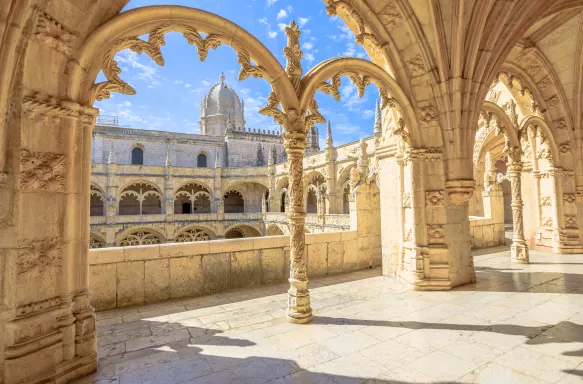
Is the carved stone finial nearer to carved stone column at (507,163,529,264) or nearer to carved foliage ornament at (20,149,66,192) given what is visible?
carved foliage ornament at (20,149,66,192)

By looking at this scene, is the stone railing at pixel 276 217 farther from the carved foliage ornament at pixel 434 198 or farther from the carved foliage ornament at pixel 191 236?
the carved foliage ornament at pixel 434 198

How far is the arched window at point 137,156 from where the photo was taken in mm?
30511

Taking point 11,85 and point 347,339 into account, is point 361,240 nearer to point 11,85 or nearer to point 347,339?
point 347,339

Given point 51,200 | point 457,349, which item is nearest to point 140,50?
point 51,200

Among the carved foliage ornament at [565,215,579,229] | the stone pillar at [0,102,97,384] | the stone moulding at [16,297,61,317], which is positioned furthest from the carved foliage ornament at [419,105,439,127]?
the carved foliage ornament at [565,215,579,229]

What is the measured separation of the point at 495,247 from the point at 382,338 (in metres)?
8.46

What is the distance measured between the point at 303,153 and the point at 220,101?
37002mm

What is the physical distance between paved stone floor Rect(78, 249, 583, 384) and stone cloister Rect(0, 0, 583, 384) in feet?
1.01

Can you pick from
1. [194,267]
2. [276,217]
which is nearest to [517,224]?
[194,267]

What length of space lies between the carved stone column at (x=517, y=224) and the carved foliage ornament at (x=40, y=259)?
841 cm

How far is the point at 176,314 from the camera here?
12.4 feet

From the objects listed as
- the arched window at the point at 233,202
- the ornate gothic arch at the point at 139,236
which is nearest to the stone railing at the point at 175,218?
the ornate gothic arch at the point at 139,236

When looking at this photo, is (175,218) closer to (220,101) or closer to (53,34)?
(220,101)

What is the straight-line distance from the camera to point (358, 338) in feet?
9.94
